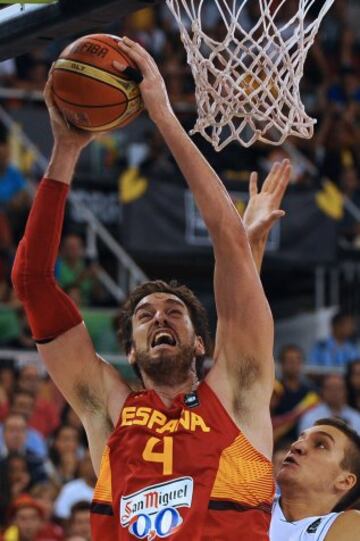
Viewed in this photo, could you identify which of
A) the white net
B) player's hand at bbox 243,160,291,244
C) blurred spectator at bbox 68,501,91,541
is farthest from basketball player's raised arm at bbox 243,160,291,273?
blurred spectator at bbox 68,501,91,541

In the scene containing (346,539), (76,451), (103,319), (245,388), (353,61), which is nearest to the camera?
(245,388)

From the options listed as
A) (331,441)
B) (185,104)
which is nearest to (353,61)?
(185,104)

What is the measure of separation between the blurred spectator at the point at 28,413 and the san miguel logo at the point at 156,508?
16.3 feet

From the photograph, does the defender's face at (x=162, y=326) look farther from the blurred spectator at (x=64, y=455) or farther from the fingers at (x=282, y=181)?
the blurred spectator at (x=64, y=455)

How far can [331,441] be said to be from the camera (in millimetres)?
4680

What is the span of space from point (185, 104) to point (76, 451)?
4.78 meters

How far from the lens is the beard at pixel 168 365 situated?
411 centimetres

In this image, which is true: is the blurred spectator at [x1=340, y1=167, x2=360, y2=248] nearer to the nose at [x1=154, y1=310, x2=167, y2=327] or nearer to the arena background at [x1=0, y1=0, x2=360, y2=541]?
the arena background at [x1=0, y1=0, x2=360, y2=541]

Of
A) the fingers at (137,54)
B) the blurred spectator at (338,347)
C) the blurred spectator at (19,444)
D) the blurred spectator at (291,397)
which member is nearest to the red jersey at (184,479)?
the fingers at (137,54)

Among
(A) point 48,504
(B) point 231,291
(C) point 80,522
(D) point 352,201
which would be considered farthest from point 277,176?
(D) point 352,201

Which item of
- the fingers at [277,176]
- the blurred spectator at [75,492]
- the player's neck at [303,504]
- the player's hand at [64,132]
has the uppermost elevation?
the player's hand at [64,132]

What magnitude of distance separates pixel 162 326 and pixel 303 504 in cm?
99

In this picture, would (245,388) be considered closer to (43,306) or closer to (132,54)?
(43,306)

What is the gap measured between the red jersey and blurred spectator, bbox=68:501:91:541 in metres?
3.66
